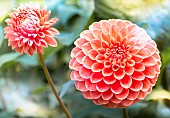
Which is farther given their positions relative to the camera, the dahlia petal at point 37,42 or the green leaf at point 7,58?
the green leaf at point 7,58

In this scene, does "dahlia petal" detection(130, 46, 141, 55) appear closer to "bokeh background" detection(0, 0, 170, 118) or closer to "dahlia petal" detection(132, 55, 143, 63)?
"dahlia petal" detection(132, 55, 143, 63)

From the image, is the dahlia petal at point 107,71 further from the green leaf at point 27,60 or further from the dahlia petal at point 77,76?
the green leaf at point 27,60

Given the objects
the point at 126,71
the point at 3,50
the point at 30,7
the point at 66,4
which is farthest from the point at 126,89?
the point at 66,4

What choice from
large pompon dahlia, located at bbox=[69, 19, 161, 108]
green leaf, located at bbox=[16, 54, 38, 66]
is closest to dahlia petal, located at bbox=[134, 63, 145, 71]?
large pompon dahlia, located at bbox=[69, 19, 161, 108]

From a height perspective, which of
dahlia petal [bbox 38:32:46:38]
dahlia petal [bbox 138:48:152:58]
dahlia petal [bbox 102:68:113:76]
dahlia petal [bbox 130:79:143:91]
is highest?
dahlia petal [bbox 38:32:46:38]

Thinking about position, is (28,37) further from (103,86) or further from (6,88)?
(6,88)

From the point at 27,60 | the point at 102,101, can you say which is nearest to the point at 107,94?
the point at 102,101

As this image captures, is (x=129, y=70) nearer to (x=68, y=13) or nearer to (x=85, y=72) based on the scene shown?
(x=85, y=72)

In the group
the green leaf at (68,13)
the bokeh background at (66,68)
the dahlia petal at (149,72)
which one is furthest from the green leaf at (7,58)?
the dahlia petal at (149,72)

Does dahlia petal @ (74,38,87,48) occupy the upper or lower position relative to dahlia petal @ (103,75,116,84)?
upper
